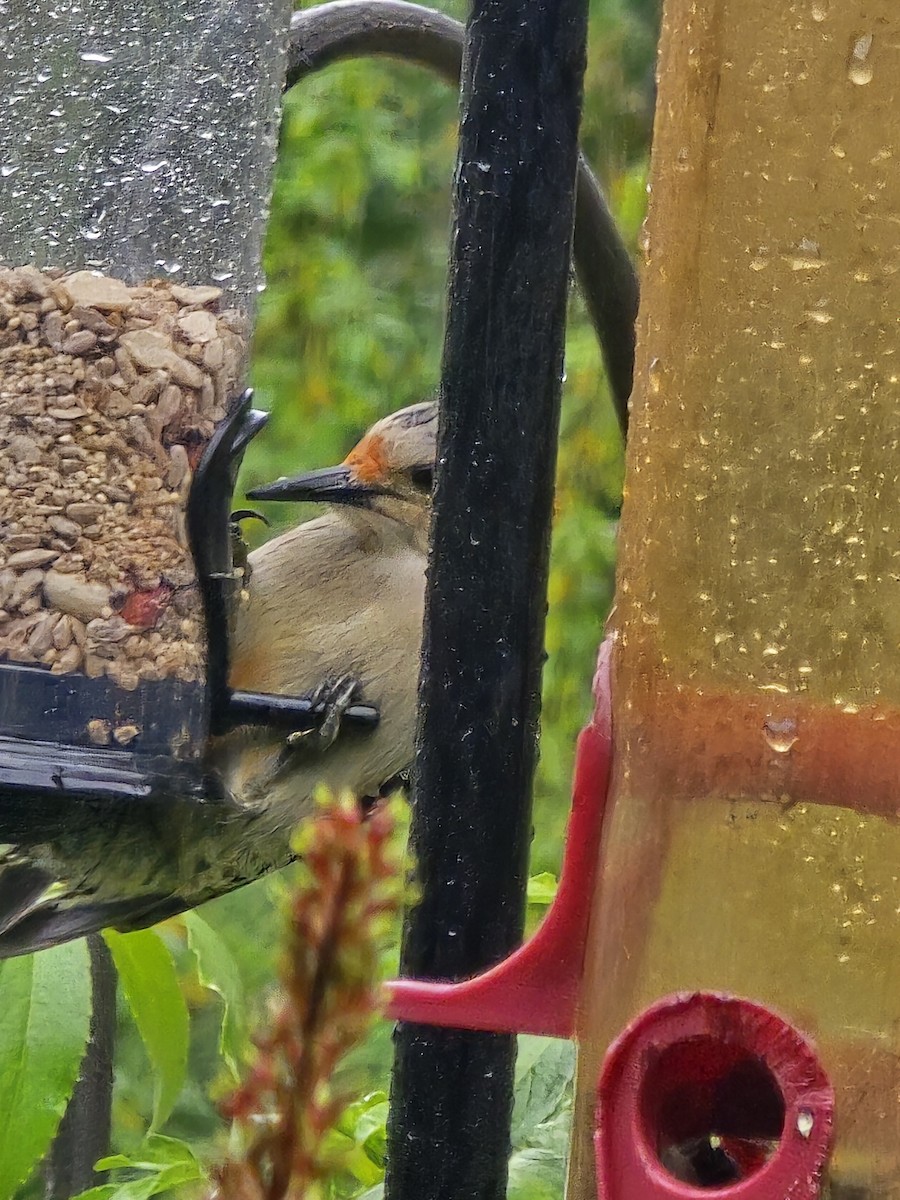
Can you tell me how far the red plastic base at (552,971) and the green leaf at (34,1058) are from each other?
25.5 inches

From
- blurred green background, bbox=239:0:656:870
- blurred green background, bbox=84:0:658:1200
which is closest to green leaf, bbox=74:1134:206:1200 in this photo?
blurred green background, bbox=84:0:658:1200

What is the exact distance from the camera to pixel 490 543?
1077mm

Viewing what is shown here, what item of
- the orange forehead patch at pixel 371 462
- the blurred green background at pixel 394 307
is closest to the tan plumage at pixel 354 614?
the orange forehead patch at pixel 371 462

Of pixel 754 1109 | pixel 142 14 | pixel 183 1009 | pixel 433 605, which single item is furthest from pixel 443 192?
pixel 754 1109

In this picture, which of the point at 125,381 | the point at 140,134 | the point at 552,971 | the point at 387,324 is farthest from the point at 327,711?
the point at 387,324

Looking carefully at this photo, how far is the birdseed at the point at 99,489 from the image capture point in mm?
1517

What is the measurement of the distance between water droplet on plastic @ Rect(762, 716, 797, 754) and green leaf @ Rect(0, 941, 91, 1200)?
0.90 m

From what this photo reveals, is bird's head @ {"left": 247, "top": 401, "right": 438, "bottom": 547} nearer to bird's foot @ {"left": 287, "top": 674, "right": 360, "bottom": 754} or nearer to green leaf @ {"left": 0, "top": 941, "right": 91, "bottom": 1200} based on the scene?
bird's foot @ {"left": 287, "top": 674, "right": 360, "bottom": 754}

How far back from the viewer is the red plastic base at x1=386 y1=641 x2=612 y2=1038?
36.2 inches

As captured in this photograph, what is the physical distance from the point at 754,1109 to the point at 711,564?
30 centimetres

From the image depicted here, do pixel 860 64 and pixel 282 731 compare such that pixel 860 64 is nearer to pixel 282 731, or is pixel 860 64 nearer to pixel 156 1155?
pixel 282 731

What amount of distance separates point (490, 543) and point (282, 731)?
64cm

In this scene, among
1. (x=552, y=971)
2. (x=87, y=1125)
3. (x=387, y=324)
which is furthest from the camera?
(x=387, y=324)

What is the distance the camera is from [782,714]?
2.70 ft
